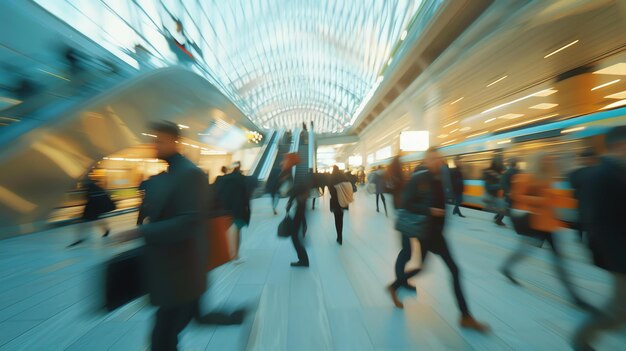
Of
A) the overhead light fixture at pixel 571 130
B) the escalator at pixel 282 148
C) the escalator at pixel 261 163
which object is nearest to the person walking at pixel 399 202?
the overhead light fixture at pixel 571 130

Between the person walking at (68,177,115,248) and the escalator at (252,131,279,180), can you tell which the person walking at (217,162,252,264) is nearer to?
the person walking at (68,177,115,248)

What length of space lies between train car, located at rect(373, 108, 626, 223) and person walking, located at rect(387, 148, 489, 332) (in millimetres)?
2490

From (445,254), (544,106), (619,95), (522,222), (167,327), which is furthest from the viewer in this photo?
(544,106)

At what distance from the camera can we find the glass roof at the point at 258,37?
1200 cm

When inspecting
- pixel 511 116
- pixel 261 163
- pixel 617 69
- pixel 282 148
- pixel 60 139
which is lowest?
pixel 261 163

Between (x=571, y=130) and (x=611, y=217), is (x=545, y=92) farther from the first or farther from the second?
(x=611, y=217)

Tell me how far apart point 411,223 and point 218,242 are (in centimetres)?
178

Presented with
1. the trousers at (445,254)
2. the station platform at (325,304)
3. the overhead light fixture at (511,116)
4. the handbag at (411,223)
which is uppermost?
the overhead light fixture at (511,116)

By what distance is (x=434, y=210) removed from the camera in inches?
99.3

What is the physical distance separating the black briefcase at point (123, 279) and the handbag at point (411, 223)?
218 cm

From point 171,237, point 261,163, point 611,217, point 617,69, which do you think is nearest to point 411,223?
point 611,217

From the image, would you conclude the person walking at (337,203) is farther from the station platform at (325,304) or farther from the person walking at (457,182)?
the person walking at (457,182)

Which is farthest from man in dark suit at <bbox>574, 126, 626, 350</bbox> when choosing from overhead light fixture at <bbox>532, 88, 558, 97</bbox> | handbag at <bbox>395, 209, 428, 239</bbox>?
overhead light fixture at <bbox>532, 88, 558, 97</bbox>

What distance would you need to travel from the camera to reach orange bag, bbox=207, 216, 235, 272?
2162mm
